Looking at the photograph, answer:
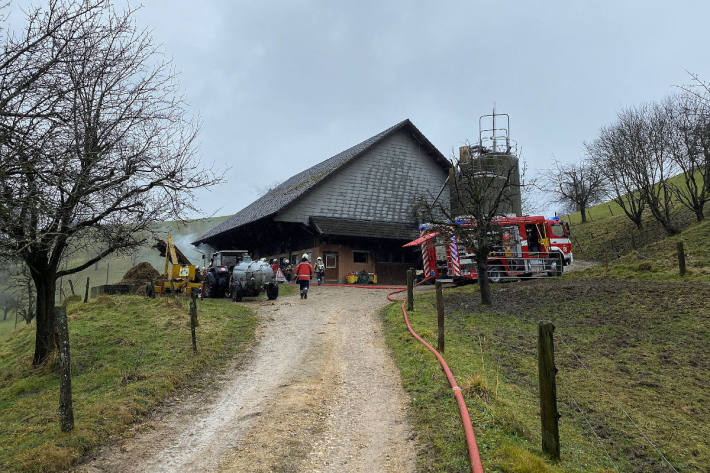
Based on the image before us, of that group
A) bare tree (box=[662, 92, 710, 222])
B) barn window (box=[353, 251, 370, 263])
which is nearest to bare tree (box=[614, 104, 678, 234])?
bare tree (box=[662, 92, 710, 222])

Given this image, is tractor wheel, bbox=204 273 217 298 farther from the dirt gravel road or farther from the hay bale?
the dirt gravel road

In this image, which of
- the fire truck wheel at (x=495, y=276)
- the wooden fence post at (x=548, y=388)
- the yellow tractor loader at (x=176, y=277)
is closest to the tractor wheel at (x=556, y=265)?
the fire truck wheel at (x=495, y=276)

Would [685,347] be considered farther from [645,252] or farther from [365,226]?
[365,226]

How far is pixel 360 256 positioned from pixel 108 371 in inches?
868

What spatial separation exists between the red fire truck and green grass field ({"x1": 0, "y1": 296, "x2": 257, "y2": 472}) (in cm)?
1026

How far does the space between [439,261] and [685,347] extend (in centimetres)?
1396

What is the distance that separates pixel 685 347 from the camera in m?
11.4

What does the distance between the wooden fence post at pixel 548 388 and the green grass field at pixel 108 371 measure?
584 cm


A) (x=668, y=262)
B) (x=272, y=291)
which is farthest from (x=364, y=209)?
(x=668, y=262)

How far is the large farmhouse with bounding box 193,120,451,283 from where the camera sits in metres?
30.5

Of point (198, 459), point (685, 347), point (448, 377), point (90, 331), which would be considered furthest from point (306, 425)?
point (90, 331)

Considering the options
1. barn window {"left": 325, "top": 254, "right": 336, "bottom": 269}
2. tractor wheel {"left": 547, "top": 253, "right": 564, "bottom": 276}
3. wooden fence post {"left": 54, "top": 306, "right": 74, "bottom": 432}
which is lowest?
wooden fence post {"left": 54, "top": 306, "right": 74, "bottom": 432}

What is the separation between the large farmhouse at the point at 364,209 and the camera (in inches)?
1202

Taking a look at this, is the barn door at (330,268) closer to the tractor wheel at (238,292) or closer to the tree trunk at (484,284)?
the tractor wheel at (238,292)
